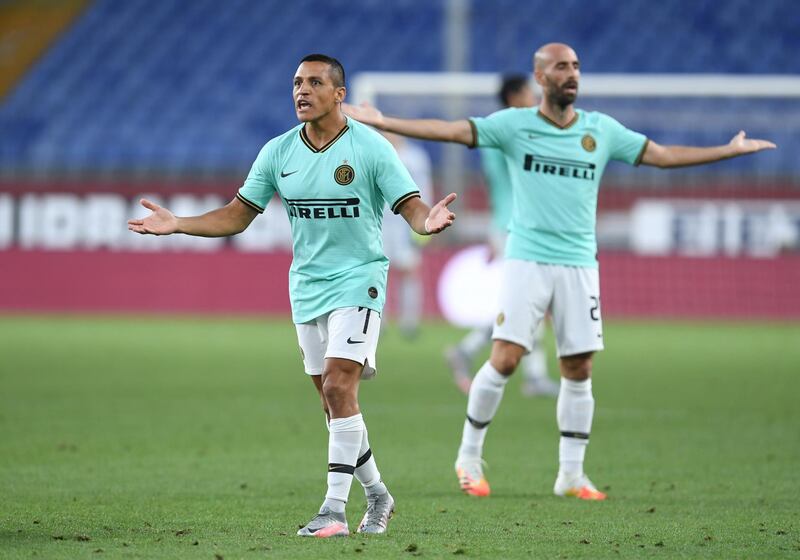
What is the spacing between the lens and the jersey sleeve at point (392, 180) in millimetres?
5973

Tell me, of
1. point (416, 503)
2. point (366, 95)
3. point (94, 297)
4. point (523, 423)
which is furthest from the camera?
point (94, 297)

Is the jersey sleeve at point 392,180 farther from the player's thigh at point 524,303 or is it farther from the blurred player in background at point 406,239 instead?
the blurred player in background at point 406,239

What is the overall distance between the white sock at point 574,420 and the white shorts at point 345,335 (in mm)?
1652

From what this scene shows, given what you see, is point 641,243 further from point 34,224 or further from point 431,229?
point 431,229

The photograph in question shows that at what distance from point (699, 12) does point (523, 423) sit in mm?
20101

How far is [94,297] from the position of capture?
22.8 m

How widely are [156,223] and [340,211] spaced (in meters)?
0.82

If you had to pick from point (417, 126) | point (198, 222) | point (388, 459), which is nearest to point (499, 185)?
point (388, 459)

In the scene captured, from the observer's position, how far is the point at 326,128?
20.0 feet

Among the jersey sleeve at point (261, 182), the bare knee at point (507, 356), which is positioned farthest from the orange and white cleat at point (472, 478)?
the jersey sleeve at point (261, 182)

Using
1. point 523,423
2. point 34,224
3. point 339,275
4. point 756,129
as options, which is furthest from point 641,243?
point 339,275

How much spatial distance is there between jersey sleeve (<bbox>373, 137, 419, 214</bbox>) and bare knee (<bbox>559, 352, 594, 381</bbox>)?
1852 millimetres

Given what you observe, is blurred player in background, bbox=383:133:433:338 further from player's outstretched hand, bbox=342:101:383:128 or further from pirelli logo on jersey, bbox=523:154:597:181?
player's outstretched hand, bbox=342:101:383:128

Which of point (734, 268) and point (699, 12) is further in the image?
point (699, 12)
